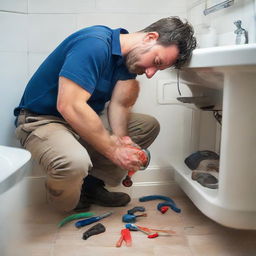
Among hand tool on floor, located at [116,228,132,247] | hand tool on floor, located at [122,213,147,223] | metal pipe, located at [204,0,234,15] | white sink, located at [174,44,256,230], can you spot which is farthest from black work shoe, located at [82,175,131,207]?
metal pipe, located at [204,0,234,15]

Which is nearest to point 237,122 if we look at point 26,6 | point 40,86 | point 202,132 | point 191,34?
point 191,34

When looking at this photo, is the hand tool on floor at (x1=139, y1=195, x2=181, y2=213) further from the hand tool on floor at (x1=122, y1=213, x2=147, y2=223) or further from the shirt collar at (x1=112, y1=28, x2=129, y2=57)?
the shirt collar at (x1=112, y1=28, x2=129, y2=57)

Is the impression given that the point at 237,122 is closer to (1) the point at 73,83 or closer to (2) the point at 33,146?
(1) the point at 73,83

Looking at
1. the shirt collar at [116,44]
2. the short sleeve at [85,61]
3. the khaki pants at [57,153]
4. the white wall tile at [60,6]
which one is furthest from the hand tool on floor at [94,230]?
the white wall tile at [60,6]

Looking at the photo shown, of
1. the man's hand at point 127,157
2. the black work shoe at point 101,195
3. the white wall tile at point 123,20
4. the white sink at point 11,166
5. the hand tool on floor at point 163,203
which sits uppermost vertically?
the white wall tile at point 123,20

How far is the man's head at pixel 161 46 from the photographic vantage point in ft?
3.49

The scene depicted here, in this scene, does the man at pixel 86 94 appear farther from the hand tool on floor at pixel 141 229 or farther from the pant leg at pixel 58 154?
the hand tool on floor at pixel 141 229

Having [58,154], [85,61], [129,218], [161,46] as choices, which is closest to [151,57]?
[161,46]

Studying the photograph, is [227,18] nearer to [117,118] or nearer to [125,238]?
[117,118]

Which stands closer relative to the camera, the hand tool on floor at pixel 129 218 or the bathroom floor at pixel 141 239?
the bathroom floor at pixel 141 239

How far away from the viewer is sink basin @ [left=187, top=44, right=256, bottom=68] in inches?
26.5

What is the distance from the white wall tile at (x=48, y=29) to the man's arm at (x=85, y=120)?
405mm

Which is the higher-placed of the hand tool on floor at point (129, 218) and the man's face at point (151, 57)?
the man's face at point (151, 57)

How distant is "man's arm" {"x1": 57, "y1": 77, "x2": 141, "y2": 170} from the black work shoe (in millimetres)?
324
